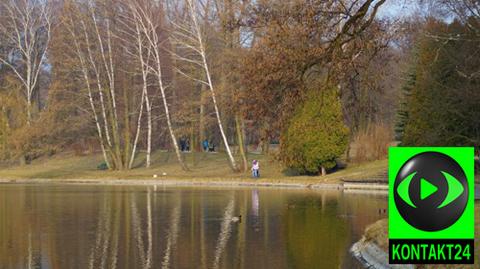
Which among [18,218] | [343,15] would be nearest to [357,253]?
[343,15]

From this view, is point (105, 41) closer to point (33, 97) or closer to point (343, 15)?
point (33, 97)

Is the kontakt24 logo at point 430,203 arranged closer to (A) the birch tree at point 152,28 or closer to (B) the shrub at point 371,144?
(B) the shrub at point 371,144

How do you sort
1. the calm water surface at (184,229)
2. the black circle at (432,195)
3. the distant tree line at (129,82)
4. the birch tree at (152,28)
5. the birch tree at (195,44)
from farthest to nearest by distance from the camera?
the birch tree at (152,28), the birch tree at (195,44), the distant tree line at (129,82), the calm water surface at (184,229), the black circle at (432,195)

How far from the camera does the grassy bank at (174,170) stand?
44188 millimetres

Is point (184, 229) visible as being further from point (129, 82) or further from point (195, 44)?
point (129, 82)

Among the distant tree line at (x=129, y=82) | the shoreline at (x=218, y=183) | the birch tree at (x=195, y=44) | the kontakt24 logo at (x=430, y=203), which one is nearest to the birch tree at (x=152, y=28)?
the distant tree line at (x=129, y=82)

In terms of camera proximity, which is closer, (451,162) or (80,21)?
(451,162)

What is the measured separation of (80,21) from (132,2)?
463 centimetres

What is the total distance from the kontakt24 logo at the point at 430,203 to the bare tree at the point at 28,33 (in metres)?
54.7

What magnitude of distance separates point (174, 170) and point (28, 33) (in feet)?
59.1

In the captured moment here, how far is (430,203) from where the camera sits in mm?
5516

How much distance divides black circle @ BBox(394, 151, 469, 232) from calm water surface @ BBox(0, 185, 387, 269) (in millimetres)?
10308

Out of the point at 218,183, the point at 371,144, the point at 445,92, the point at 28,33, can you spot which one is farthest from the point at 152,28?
the point at 445,92

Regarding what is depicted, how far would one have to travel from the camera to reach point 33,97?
2554 inches
